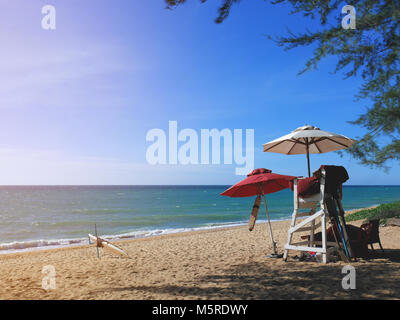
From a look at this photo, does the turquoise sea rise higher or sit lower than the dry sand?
lower

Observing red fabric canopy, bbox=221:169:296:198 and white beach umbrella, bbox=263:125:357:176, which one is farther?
white beach umbrella, bbox=263:125:357:176

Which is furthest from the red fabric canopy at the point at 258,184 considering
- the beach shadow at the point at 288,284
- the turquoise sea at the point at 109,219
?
the turquoise sea at the point at 109,219

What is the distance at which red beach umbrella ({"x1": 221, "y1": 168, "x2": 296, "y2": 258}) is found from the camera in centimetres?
615

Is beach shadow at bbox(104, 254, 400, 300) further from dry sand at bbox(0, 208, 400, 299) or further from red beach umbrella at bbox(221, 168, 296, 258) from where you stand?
red beach umbrella at bbox(221, 168, 296, 258)

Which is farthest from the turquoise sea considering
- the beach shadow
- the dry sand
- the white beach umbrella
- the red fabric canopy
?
the beach shadow

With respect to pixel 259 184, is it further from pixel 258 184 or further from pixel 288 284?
pixel 288 284

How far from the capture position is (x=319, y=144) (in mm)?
7504

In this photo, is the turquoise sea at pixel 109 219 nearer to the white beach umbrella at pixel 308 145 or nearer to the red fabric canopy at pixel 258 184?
the red fabric canopy at pixel 258 184

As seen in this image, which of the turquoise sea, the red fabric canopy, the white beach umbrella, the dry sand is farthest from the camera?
the turquoise sea

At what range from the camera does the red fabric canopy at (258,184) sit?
6131 millimetres

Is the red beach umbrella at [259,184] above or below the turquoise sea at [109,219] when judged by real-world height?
above

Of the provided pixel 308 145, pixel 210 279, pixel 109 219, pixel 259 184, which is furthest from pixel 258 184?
pixel 109 219
